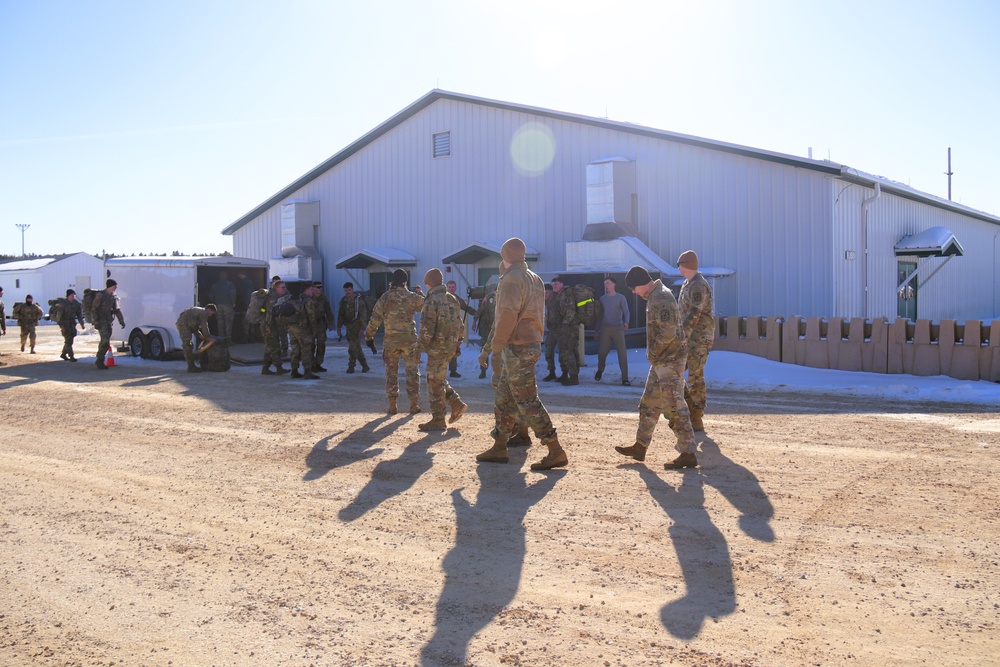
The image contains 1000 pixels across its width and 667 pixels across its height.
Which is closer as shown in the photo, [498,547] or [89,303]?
[498,547]

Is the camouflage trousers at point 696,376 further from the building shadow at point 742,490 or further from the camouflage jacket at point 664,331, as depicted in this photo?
the camouflage jacket at point 664,331

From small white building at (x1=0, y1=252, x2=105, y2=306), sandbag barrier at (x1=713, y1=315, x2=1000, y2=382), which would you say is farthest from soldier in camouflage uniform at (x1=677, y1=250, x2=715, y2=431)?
small white building at (x1=0, y1=252, x2=105, y2=306)

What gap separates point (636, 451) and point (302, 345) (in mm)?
8753

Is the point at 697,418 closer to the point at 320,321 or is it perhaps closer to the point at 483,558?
the point at 483,558

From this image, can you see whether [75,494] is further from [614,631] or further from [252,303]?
[252,303]

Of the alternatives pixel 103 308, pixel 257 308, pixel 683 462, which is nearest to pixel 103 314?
pixel 103 308

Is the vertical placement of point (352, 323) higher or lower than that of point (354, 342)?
higher

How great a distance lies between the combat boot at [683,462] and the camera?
7.52m

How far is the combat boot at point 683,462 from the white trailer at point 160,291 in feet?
46.3

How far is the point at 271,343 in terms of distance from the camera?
51.9 feet

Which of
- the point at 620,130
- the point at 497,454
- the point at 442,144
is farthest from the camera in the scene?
the point at 442,144

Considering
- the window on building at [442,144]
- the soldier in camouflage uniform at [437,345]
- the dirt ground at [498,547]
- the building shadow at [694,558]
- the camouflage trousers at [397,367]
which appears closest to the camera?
the dirt ground at [498,547]

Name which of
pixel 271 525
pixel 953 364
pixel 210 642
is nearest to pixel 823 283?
pixel 953 364

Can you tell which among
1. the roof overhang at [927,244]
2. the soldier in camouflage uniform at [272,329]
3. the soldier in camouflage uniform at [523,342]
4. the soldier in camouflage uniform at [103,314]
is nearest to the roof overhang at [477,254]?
the soldier in camouflage uniform at [272,329]
